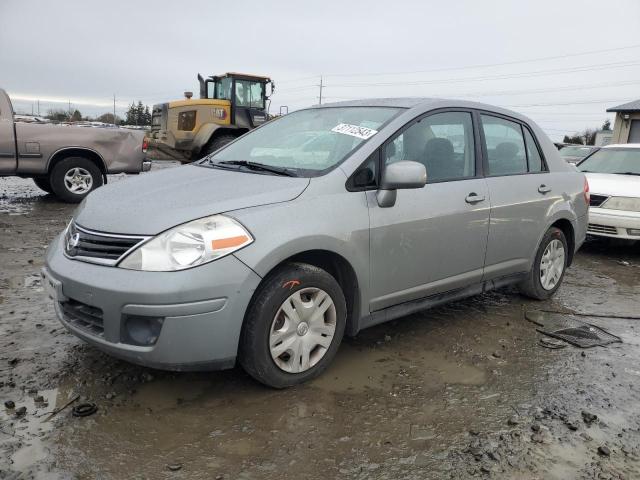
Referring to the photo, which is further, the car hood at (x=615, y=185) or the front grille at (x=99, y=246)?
the car hood at (x=615, y=185)

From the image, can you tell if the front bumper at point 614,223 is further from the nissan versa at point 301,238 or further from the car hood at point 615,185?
the nissan versa at point 301,238

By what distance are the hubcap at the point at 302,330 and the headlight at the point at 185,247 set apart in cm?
47

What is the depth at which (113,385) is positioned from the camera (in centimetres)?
296

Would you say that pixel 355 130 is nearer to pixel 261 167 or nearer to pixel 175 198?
pixel 261 167

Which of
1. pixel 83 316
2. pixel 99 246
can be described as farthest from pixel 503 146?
pixel 83 316

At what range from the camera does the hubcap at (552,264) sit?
4734mm

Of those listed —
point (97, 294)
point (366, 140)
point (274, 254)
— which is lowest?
point (97, 294)

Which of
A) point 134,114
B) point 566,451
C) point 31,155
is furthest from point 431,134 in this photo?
point 134,114

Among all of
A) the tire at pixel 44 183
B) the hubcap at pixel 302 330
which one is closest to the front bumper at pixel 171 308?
the hubcap at pixel 302 330

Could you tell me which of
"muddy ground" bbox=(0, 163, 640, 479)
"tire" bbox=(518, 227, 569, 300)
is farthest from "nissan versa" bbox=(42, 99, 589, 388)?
"muddy ground" bbox=(0, 163, 640, 479)

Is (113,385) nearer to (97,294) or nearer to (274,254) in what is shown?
(97,294)

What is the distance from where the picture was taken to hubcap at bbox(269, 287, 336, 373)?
288 centimetres

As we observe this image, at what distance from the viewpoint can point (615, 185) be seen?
7.29 meters

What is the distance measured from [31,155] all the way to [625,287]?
8824mm
